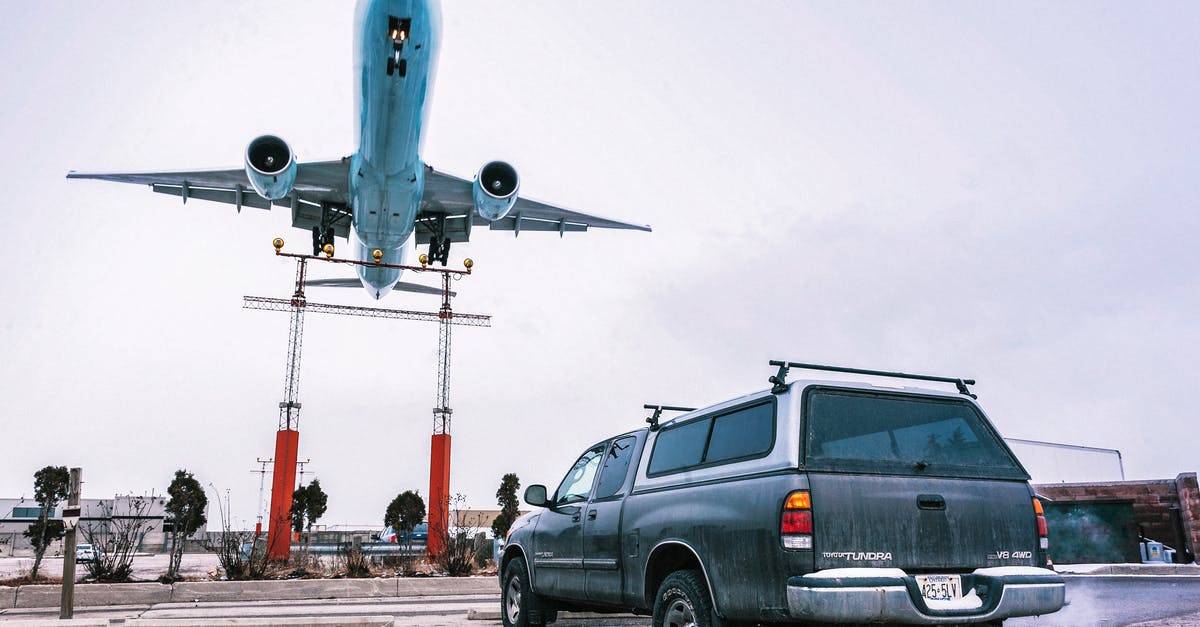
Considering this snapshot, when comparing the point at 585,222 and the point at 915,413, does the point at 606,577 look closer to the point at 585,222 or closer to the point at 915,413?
the point at 915,413

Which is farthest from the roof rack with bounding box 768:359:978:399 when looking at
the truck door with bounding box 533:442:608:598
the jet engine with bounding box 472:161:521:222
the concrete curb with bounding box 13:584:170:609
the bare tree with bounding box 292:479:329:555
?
the bare tree with bounding box 292:479:329:555

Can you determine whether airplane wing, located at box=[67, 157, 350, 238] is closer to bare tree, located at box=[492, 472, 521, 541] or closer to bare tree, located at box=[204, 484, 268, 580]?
bare tree, located at box=[204, 484, 268, 580]

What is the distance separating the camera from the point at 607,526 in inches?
242

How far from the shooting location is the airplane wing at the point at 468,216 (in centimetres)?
2311

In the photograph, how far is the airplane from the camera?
1644 cm

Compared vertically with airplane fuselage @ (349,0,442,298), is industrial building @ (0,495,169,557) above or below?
below

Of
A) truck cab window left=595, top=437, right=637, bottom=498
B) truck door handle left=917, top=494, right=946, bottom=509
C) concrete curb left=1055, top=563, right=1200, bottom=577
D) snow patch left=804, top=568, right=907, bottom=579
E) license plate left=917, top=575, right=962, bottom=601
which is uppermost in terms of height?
truck cab window left=595, top=437, right=637, bottom=498

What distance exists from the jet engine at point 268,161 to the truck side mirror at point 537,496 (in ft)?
44.9

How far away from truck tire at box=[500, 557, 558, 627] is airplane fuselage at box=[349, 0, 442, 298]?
11310 mm

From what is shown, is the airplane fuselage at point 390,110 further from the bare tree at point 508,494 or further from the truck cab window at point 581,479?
the bare tree at point 508,494

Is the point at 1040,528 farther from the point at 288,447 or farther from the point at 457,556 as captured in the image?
the point at 288,447

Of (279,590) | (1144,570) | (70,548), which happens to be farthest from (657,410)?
(1144,570)

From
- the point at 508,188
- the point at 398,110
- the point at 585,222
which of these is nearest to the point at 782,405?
the point at 398,110

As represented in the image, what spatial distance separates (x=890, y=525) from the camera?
4.36m
